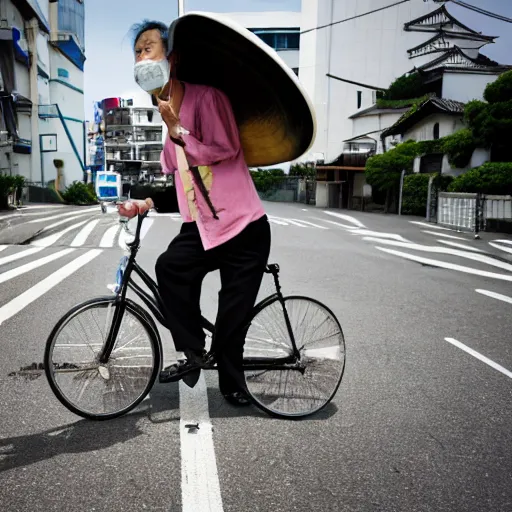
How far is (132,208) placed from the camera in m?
2.96

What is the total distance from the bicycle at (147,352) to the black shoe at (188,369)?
0.06 metres

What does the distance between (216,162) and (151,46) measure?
64 cm

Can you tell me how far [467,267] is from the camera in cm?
999

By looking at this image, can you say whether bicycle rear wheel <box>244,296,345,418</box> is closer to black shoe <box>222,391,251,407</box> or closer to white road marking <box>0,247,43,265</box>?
black shoe <box>222,391,251,407</box>

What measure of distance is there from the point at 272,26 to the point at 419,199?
42877 mm

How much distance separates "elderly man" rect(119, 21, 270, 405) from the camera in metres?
2.76

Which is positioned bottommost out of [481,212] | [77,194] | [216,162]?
[77,194]

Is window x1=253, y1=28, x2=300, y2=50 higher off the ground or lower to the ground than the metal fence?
higher

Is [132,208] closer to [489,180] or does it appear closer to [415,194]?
[489,180]

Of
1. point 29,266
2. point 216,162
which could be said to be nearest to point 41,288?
point 29,266

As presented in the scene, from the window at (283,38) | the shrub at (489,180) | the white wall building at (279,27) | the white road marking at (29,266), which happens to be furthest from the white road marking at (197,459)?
the window at (283,38)

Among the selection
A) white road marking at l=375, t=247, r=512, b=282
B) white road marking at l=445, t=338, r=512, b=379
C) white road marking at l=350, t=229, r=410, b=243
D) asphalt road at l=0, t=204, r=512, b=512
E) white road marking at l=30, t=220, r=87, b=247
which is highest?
asphalt road at l=0, t=204, r=512, b=512

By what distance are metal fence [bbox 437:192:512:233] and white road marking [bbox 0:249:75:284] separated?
11.6 metres

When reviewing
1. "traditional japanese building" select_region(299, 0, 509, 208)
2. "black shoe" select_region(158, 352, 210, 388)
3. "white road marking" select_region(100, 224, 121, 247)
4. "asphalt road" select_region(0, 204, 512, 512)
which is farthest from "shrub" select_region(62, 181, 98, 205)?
"black shoe" select_region(158, 352, 210, 388)
